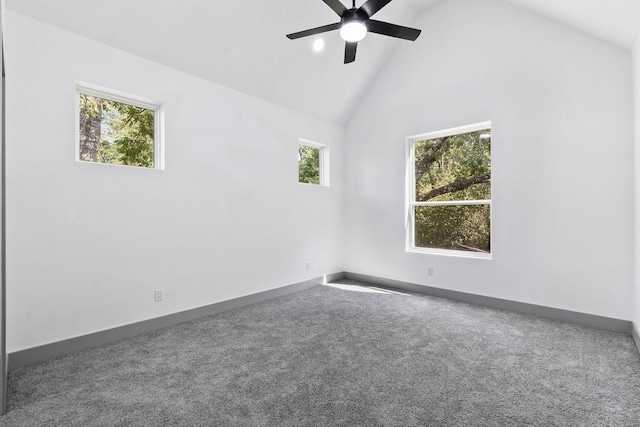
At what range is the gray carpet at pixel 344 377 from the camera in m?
1.83

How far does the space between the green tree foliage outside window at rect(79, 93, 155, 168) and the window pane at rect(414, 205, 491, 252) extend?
3.62m

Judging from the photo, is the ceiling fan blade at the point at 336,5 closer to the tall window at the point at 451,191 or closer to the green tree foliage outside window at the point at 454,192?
the tall window at the point at 451,191

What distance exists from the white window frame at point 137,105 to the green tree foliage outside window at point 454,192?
3419mm

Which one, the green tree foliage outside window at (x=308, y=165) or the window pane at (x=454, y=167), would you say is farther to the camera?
the green tree foliage outside window at (x=308, y=165)

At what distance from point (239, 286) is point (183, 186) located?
4.54 ft

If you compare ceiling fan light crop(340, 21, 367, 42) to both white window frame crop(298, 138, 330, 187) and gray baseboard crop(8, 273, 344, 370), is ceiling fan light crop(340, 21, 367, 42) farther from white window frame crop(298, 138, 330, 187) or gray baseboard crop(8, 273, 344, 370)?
gray baseboard crop(8, 273, 344, 370)

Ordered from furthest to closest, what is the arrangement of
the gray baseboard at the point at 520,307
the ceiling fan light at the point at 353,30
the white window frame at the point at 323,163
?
the white window frame at the point at 323,163 → the gray baseboard at the point at 520,307 → the ceiling fan light at the point at 353,30

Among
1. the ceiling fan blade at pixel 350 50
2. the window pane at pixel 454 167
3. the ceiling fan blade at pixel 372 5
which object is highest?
the ceiling fan blade at pixel 372 5

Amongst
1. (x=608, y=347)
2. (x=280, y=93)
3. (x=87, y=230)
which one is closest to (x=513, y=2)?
(x=280, y=93)

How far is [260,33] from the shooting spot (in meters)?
3.52

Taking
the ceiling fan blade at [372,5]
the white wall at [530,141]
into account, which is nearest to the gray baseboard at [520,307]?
the white wall at [530,141]

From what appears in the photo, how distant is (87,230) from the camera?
2.77 meters

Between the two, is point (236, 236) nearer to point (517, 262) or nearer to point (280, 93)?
point (280, 93)

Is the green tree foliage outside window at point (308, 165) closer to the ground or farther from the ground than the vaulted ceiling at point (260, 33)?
closer to the ground
